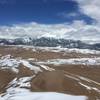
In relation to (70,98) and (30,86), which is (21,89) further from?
(70,98)

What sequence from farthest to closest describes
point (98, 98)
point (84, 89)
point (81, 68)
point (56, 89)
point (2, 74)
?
point (81, 68), point (2, 74), point (84, 89), point (56, 89), point (98, 98)

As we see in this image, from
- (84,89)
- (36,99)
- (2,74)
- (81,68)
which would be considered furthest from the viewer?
(81,68)

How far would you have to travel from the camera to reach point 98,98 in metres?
66.0

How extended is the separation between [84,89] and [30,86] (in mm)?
15631

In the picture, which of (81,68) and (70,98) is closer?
(70,98)

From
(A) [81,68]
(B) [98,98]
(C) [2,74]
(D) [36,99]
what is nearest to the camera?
(D) [36,99]

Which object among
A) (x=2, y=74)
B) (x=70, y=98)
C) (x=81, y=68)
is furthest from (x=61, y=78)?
(x=81, y=68)

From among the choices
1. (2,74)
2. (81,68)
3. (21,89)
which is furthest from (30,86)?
(81,68)

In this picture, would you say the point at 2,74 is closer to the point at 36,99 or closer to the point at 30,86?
the point at 30,86

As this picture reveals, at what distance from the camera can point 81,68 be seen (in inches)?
6358

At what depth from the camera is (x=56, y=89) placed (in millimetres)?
70938

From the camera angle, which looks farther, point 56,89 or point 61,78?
point 61,78

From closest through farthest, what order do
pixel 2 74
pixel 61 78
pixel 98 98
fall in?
pixel 98 98 < pixel 61 78 < pixel 2 74

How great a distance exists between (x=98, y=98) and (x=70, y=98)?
13.7m
